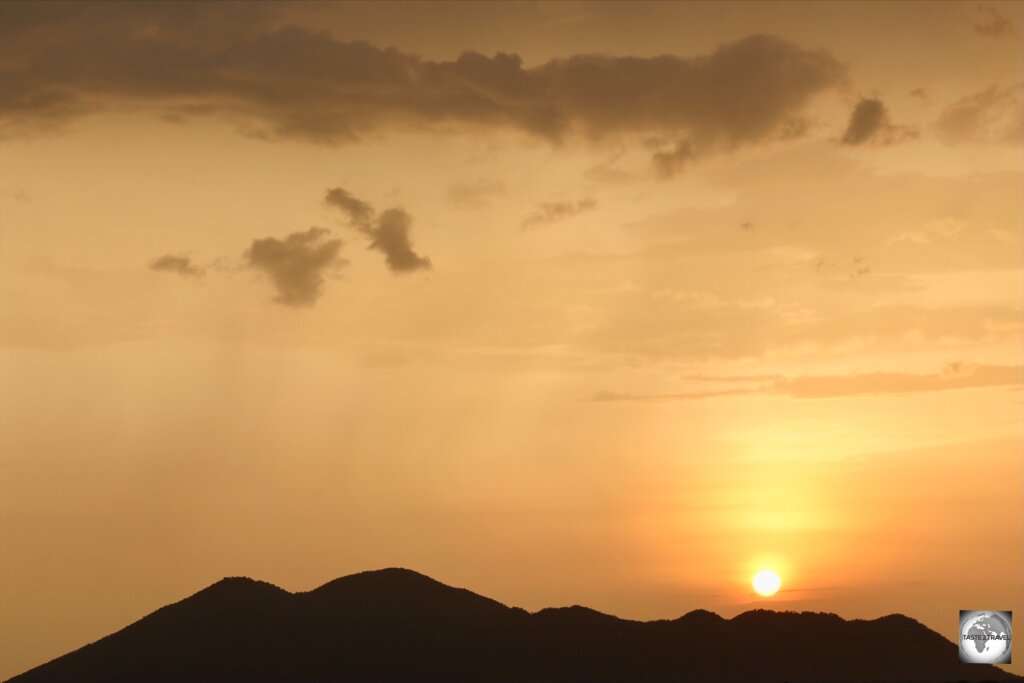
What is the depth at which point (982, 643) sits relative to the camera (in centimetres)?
11331

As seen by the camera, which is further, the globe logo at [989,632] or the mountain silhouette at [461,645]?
the mountain silhouette at [461,645]

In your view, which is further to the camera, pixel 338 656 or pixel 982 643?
pixel 338 656

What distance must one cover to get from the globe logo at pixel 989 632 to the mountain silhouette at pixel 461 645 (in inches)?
1225

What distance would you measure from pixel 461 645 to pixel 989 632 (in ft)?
209

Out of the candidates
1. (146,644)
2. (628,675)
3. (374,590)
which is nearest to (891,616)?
(628,675)

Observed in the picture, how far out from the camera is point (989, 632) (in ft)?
368

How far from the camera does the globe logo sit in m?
111

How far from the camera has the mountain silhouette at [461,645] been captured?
152 meters

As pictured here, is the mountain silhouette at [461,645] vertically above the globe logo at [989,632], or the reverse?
the mountain silhouette at [461,645]

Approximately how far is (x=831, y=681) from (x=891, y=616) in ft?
69.2

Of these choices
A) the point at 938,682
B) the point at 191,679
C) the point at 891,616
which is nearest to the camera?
the point at 938,682

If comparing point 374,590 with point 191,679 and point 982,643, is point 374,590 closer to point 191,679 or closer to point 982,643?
→ point 191,679

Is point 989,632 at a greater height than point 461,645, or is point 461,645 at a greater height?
point 461,645

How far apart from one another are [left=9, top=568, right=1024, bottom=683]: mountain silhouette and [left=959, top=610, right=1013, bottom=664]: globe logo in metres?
31.1
